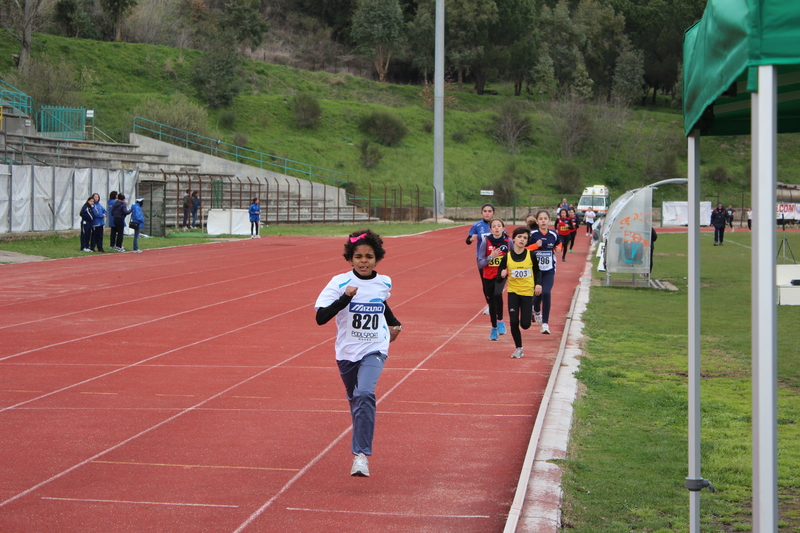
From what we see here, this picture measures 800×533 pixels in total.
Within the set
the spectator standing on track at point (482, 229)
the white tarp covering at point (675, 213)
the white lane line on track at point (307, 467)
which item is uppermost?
the white tarp covering at point (675, 213)

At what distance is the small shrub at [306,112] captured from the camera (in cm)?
7288

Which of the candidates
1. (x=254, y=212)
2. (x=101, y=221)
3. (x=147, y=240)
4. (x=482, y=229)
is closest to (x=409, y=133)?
(x=254, y=212)

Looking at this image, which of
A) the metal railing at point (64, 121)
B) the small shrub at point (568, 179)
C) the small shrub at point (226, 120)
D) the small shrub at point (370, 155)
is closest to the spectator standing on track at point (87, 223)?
the metal railing at point (64, 121)

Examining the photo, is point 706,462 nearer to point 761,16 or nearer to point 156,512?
point 156,512

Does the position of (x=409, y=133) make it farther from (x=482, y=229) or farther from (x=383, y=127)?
(x=482, y=229)

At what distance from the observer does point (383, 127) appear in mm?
75438

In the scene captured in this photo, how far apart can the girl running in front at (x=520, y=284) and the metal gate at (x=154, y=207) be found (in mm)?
27855

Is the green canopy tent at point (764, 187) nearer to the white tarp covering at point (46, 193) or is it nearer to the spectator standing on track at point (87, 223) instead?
the spectator standing on track at point (87, 223)

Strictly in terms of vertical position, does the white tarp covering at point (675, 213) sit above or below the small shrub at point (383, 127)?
below

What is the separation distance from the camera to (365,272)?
6266 mm

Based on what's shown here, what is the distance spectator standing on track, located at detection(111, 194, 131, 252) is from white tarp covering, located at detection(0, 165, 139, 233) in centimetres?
395

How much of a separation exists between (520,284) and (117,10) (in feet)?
249

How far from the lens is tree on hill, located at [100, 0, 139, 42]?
77.4m

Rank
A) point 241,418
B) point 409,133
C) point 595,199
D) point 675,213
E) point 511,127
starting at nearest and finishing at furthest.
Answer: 1. point 241,418
2. point 595,199
3. point 675,213
4. point 409,133
5. point 511,127
